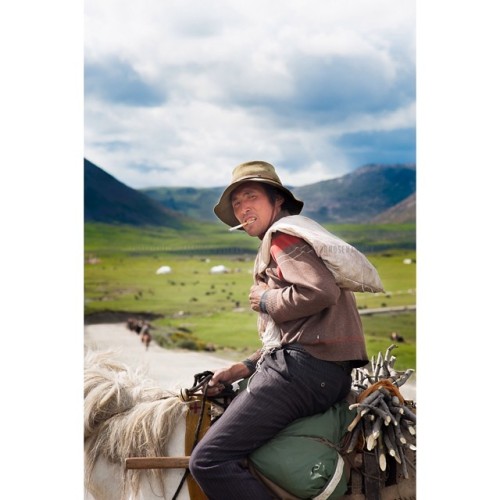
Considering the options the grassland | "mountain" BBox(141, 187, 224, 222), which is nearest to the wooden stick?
"mountain" BBox(141, 187, 224, 222)

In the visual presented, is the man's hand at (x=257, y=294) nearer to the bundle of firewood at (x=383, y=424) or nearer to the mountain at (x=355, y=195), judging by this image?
the bundle of firewood at (x=383, y=424)

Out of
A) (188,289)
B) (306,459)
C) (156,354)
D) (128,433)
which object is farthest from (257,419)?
(188,289)

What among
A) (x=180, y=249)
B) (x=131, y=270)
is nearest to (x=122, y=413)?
(x=180, y=249)

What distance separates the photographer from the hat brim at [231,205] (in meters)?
2.28

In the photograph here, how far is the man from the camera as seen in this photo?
82.8 inches

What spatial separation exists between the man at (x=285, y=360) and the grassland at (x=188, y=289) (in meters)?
4.12

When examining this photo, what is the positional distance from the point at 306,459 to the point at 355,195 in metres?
4.05

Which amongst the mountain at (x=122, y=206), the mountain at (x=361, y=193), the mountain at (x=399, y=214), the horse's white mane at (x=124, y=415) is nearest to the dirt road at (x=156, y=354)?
the mountain at (x=122, y=206)

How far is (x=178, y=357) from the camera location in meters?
7.62

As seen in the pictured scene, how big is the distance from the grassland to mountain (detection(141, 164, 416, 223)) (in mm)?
382

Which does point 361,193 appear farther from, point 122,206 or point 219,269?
point 122,206

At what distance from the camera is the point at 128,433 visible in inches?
93.3

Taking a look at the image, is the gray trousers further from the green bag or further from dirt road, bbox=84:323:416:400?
dirt road, bbox=84:323:416:400
